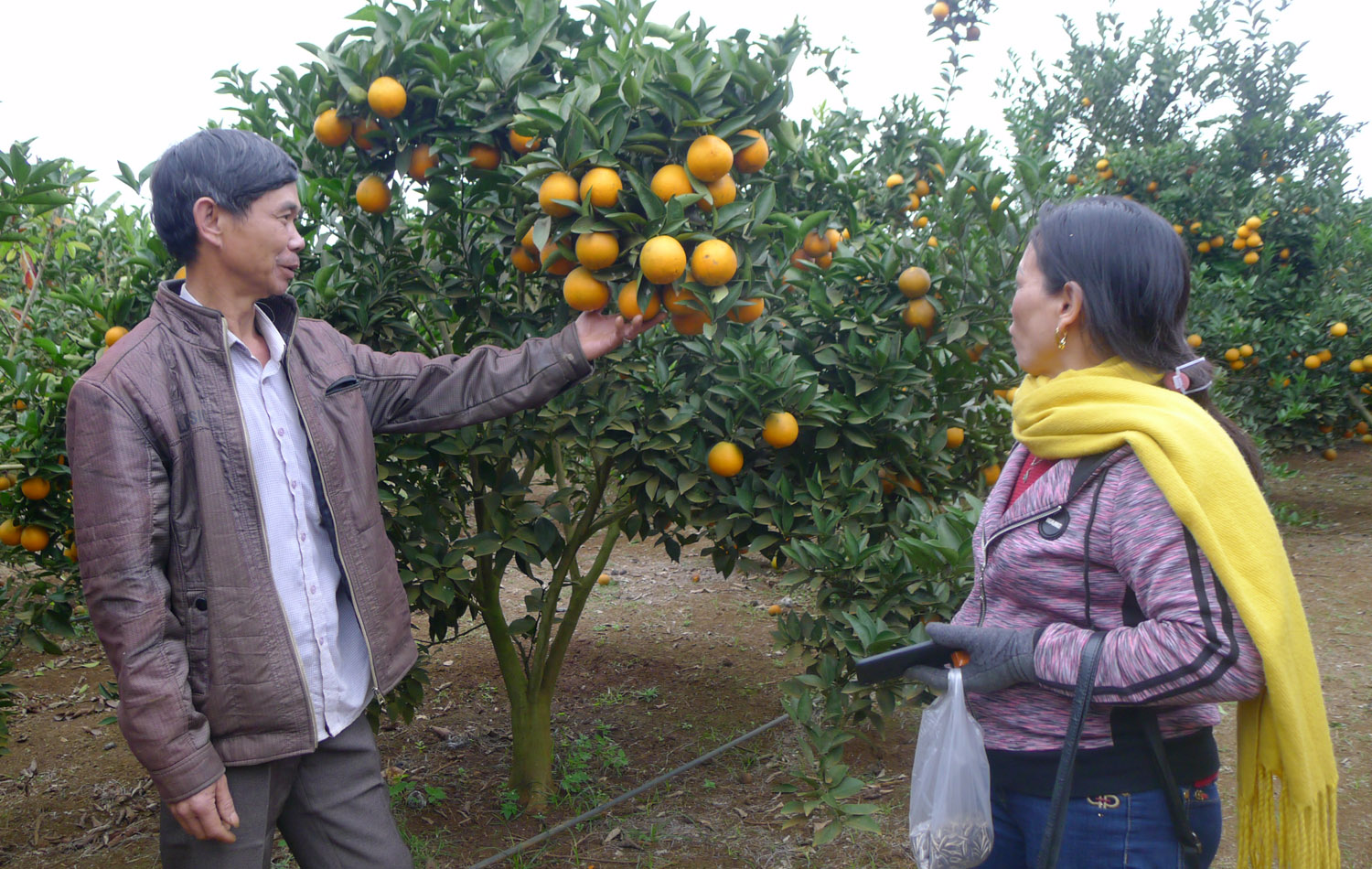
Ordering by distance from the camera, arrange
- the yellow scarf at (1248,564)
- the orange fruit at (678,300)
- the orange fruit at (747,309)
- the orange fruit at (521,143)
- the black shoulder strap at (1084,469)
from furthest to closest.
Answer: the orange fruit at (521,143) → the orange fruit at (747,309) → the orange fruit at (678,300) → the black shoulder strap at (1084,469) → the yellow scarf at (1248,564)

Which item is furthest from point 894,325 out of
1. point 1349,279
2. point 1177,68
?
point 1177,68

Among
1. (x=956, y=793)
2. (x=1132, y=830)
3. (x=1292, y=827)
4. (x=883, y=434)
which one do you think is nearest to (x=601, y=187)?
(x=883, y=434)

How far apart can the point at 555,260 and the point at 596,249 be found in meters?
0.20

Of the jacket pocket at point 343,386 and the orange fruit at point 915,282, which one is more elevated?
the orange fruit at point 915,282

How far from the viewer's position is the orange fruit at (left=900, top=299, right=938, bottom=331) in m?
2.37

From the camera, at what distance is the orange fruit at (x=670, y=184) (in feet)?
5.88

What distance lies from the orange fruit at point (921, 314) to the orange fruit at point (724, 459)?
59 centimetres

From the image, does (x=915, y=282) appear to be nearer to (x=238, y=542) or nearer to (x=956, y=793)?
(x=956, y=793)

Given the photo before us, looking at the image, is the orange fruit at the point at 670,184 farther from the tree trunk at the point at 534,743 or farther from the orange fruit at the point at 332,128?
the tree trunk at the point at 534,743

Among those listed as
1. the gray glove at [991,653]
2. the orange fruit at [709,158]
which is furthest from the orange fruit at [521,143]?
the gray glove at [991,653]

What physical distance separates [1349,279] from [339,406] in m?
6.66

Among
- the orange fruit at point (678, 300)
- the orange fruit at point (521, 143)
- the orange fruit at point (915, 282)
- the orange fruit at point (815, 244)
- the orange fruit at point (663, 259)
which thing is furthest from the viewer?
the orange fruit at point (815, 244)

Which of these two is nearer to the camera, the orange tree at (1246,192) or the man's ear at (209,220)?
the man's ear at (209,220)

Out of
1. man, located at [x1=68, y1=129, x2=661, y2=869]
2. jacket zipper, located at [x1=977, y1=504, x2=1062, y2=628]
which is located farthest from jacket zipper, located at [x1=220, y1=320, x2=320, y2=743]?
jacket zipper, located at [x1=977, y1=504, x2=1062, y2=628]
